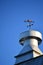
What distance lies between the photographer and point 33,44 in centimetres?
4875

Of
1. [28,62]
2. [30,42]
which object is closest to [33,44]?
[30,42]

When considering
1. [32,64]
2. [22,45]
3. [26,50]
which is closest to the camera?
[32,64]

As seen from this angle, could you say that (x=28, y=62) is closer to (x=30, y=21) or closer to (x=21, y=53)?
(x=21, y=53)

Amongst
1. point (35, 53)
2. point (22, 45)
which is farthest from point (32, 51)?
point (22, 45)

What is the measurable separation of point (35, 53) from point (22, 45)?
451 centimetres

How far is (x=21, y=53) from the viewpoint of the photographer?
48094 millimetres

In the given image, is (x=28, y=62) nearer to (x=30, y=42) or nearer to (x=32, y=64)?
(x=32, y=64)

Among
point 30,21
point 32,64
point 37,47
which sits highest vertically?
point 30,21

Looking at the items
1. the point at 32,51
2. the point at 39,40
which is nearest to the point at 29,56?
the point at 32,51

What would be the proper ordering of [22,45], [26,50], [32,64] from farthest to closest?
[22,45], [26,50], [32,64]

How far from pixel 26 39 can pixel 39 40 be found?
210 cm

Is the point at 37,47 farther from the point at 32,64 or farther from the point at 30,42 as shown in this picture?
the point at 32,64

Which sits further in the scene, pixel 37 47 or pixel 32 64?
pixel 37 47

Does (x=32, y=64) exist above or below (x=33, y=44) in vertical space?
below
